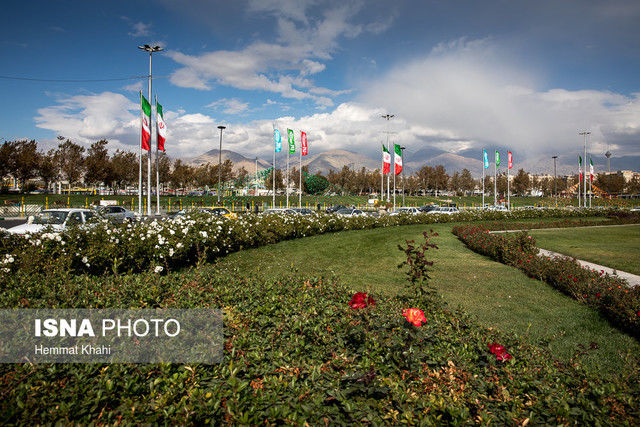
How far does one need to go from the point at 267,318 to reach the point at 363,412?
1716 mm

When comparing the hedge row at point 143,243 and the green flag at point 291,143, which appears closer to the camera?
the hedge row at point 143,243

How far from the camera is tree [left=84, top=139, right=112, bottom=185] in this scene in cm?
5531

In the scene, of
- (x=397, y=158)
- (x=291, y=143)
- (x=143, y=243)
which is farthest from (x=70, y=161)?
(x=143, y=243)

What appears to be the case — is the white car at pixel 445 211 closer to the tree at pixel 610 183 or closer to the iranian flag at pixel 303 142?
the iranian flag at pixel 303 142

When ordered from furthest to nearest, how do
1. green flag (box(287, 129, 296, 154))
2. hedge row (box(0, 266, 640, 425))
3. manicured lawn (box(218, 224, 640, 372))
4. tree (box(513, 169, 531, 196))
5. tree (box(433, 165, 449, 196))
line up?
tree (box(433, 165, 449, 196))
tree (box(513, 169, 531, 196))
green flag (box(287, 129, 296, 154))
manicured lawn (box(218, 224, 640, 372))
hedge row (box(0, 266, 640, 425))

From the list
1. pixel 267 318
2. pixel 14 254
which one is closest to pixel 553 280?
pixel 267 318

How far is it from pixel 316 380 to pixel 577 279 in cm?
810

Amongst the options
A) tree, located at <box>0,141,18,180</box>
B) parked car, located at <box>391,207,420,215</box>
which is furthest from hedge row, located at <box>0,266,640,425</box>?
tree, located at <box>0,141,18,180</box>

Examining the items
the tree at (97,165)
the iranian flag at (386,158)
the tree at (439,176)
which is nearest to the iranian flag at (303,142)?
the iranian flag at (386,158)

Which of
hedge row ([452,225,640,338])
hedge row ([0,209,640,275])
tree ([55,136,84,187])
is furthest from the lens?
tree ([55,136,84,187])

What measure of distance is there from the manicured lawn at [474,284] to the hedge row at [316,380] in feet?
3.52

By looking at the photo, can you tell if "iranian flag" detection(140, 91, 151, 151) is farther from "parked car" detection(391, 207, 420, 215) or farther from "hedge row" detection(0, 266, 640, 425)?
"hedge row" detection(0, 266, 640, 425)

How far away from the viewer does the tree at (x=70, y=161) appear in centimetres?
5525

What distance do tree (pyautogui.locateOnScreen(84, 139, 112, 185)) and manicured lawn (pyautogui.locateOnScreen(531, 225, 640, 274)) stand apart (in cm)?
5918
